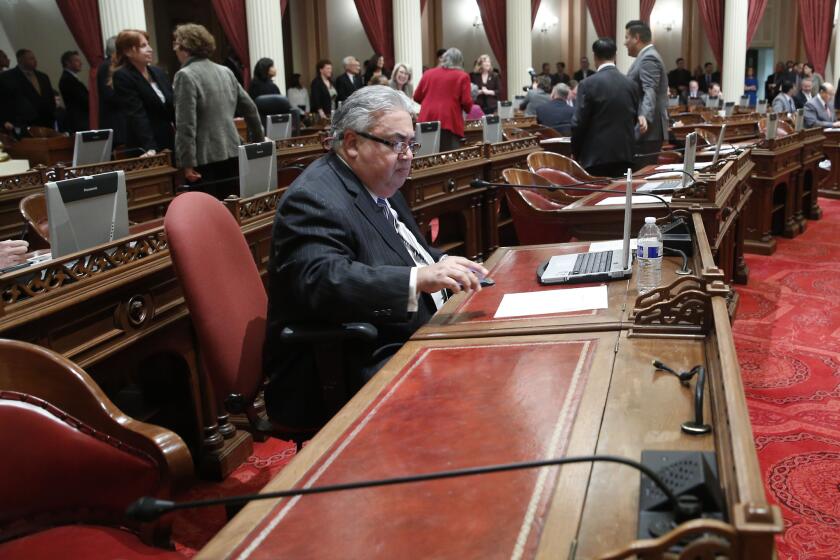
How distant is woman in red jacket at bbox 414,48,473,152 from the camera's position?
5922mm

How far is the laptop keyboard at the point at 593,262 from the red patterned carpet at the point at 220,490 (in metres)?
0.94

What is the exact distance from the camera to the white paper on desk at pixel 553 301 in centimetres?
182

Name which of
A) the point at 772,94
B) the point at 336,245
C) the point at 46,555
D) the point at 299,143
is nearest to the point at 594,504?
the point at 46,555

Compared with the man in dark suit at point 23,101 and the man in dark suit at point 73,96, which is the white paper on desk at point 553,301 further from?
the man in dark suit at point 23,101

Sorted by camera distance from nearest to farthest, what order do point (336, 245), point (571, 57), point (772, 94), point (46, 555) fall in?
point (46, 555)
point (336, 245)
point (772, 94)
point (571, 57)

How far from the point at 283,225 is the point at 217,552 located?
3.49 feet

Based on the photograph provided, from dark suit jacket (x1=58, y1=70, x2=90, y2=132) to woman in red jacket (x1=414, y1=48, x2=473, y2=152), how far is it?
11.8ft

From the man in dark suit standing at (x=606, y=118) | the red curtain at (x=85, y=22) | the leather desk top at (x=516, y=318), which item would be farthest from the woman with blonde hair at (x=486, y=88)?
the leather desk top at (x=516, y=318)

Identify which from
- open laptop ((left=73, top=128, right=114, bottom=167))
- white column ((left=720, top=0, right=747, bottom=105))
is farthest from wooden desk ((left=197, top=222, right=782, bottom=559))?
white column ((left=720, top=0, right=747, bottom=105))

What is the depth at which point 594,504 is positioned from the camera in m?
0.98

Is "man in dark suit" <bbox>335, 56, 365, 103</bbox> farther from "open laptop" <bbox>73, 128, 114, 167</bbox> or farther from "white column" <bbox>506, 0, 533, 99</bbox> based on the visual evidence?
"white column" <bbox>506, 0, 533, 99</bbox>

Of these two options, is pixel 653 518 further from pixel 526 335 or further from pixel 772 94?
pixel 772 94

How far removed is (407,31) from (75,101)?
558 centimetres

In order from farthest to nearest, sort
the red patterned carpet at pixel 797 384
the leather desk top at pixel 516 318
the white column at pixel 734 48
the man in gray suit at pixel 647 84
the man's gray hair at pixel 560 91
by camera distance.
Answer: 1. the white column at pixel 734 48
2. the man's gray hair at pixel 560 91
3. the man in gray suit at pixel 647 84
4. the red patterned carpet at pixel 797 384
5. the leather desk top at pixel 516 318
